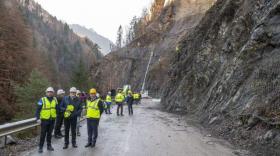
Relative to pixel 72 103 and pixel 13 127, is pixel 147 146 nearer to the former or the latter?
pixel 72 103

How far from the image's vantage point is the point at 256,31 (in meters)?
15.6

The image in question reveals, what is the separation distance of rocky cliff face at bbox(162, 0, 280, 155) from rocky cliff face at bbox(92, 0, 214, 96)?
45.8 m

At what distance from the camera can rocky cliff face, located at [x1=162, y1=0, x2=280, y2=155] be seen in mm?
11336

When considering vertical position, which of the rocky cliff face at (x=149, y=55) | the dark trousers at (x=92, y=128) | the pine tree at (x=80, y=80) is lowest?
the dark trousers at (x=92, y=128)

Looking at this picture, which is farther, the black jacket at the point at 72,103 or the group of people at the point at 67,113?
the black jacket at the point at 72,103

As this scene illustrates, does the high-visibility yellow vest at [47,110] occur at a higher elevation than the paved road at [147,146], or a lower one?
higher

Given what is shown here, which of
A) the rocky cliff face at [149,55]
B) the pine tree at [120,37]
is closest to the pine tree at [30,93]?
the rocky cliff face at [149,55]

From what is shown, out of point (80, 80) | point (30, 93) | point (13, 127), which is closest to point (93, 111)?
point (13, 127)

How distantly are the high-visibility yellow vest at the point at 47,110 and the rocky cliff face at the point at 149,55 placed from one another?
6164cm

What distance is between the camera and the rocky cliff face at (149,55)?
244 feet

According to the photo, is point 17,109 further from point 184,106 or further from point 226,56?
point 226,56

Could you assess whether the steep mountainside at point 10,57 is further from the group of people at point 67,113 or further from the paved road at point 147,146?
the group of people at point 67,113

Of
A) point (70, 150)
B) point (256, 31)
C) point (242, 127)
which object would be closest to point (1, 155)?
point (70, 150)

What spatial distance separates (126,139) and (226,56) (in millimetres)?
11375
